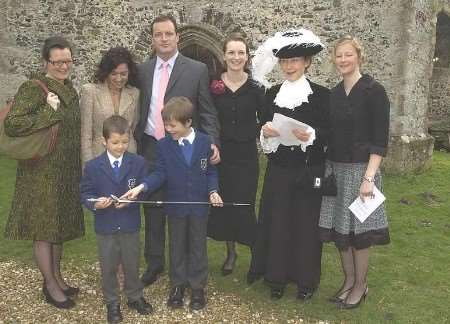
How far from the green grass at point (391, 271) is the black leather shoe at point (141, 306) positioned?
780 mm

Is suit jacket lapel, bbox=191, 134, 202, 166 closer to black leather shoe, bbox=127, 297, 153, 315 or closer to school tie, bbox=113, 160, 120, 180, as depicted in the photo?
school tie, bbox=113, 160, 120, 180

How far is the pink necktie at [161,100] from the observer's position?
402 cm

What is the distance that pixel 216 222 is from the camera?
14.4 ft

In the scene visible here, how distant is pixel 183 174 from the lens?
363cm

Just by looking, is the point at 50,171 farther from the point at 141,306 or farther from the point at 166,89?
the point at 141,306

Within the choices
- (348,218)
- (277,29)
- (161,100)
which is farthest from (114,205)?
(277,29)

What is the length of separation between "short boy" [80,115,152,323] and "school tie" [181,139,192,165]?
33cm

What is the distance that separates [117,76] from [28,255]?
247cm

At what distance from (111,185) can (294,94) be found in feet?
5.19

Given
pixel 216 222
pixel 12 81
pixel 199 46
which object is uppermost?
pixel 199 46

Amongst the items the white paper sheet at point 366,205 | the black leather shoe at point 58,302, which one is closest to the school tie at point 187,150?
the white paper sheet at point 366,205

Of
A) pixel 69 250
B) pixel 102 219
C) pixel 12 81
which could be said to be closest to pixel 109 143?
pixel 102 219

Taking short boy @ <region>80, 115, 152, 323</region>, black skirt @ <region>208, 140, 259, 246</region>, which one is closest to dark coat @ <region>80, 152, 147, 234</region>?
short boy @ <region>80, 115, 152, 323</region>

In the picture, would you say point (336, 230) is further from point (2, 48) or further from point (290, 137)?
point (2, 48)
